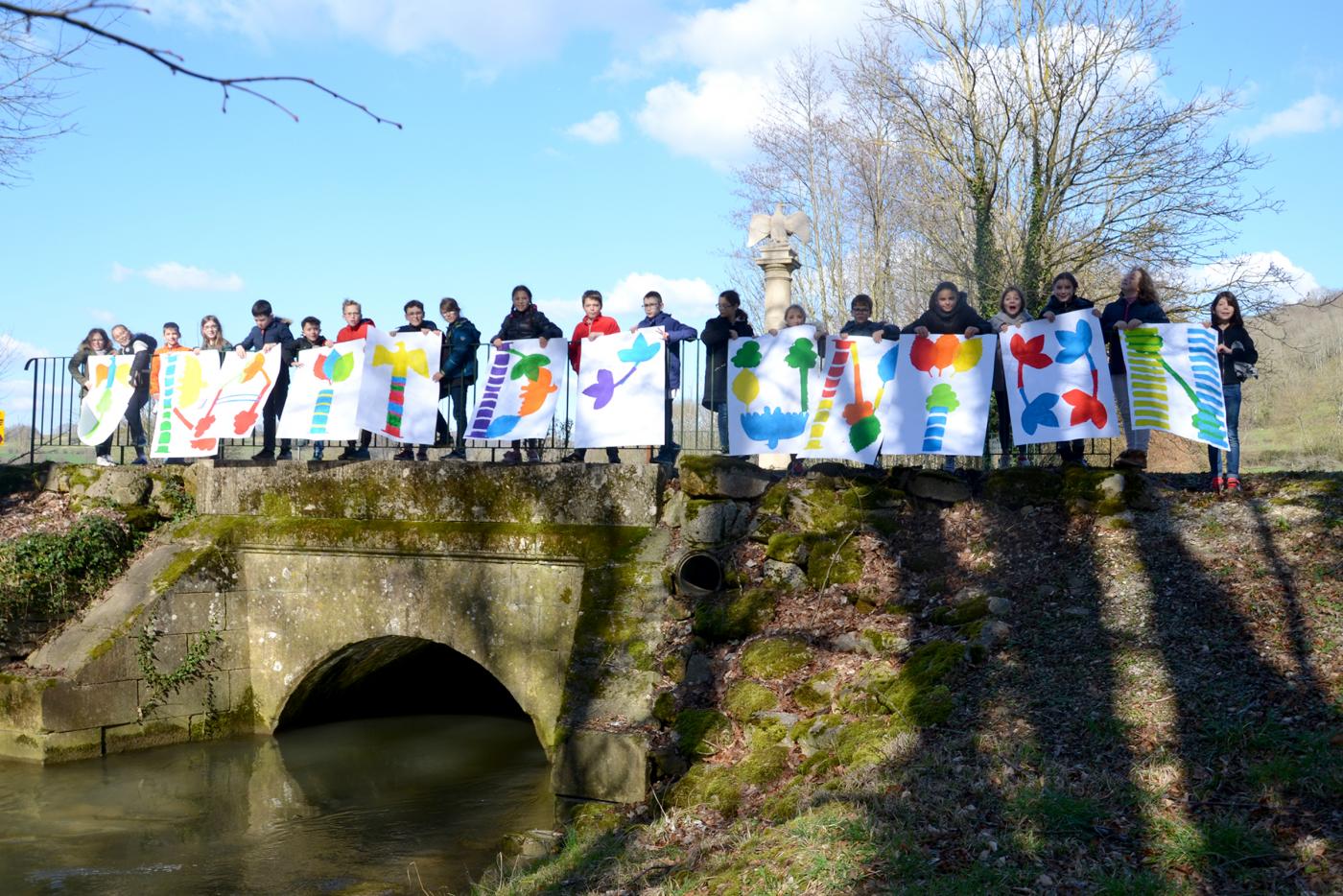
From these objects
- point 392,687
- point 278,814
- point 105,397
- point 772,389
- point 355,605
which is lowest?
point 278,814

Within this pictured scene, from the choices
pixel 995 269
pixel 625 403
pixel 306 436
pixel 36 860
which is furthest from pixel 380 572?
pixel 995 269

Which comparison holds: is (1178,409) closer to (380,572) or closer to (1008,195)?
(380,572)

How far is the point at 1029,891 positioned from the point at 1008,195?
52.8 ft

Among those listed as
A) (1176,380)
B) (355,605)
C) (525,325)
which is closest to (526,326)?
(525,325)

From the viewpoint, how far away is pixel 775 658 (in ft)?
25.0

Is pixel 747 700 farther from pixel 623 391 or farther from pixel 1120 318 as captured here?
pixel 1120 318

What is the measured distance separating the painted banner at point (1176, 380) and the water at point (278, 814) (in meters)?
5.83

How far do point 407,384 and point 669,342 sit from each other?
Answer: 2836 millimetres

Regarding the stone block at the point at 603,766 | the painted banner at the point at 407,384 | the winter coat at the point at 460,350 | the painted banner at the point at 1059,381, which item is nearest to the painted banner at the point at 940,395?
the painted banner at the point at 1059,381

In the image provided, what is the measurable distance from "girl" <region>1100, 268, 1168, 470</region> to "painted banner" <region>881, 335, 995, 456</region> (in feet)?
3.43

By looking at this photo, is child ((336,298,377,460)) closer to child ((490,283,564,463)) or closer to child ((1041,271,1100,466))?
child ((490,283,564,463))

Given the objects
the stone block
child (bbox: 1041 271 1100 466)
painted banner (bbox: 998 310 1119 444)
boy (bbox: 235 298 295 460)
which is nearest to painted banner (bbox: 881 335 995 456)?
painted banner (bbox: 998 310 1119 444)

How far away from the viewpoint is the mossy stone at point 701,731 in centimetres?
721

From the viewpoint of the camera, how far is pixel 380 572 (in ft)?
32.6
